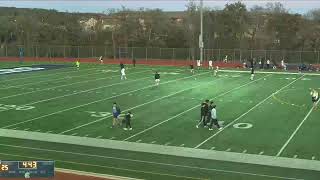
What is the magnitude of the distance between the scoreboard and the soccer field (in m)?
4.05

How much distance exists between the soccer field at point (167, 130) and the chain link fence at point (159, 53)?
2576cm

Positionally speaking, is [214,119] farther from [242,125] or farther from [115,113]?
[115,113]

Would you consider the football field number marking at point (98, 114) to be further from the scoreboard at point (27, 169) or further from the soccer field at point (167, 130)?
the scoreboard at point (27, 169)

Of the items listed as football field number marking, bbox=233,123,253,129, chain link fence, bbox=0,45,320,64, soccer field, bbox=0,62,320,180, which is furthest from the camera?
chain link fence, bbox=0,45,320,64

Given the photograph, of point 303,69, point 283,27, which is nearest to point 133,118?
point 303,69

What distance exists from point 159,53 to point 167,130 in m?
50.0

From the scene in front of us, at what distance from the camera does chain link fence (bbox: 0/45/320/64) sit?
63.8 metres

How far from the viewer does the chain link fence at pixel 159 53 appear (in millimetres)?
63844

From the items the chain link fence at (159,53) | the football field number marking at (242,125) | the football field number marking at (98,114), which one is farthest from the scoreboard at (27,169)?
the chain link fence at (159,53)

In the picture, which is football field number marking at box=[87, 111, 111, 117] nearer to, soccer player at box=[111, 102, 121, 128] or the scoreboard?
soccer player at box=[111, 102, 121, 128]

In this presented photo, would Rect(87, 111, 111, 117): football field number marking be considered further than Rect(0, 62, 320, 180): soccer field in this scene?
Yes

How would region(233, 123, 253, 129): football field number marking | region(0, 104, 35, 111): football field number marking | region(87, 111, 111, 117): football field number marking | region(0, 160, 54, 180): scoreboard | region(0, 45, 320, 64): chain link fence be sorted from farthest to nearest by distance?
region(0, 45, 320, 64): chain link fence → region(0, 104, 35, 111): football field number marking → region(87, 111, 111, 117): football field number marking → region(233, 123, 253, 129): football field number marking → region(0, 160, 54, 180): scoreboard

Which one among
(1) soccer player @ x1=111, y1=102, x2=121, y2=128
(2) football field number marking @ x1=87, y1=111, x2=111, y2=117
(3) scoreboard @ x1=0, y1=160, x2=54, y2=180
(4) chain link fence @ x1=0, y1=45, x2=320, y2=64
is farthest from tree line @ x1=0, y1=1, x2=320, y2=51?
(3) scoreboard @ x1=0, y1=160, x2=54, y2=180

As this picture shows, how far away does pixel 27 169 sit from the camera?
1162cm
